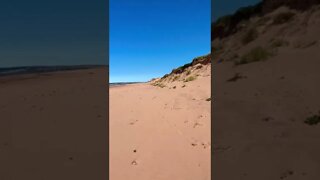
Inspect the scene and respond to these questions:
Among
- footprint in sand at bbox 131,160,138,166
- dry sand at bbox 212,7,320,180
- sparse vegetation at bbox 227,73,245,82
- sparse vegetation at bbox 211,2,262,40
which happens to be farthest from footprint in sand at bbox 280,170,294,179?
sparse vegetation at bbox 211,2,262,40

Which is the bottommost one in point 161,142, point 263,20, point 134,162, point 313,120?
point 134,162

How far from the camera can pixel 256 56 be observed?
37.8ft

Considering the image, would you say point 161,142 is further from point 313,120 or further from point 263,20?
point 263,20

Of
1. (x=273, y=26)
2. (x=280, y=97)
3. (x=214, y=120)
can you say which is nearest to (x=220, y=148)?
(x=214, y=120)

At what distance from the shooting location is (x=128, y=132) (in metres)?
5.57

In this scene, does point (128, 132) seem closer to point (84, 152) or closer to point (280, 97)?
point (84, 152)

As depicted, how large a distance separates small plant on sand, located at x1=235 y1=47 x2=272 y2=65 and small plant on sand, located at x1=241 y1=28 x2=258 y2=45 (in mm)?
2366

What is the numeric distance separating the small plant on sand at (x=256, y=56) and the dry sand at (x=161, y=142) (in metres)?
4.61

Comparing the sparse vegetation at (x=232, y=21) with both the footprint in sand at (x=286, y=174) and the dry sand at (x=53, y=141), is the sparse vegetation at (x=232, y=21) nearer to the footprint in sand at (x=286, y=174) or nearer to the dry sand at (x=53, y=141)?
the dry sand at (x=53, y=141)

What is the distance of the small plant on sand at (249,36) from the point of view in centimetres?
1467

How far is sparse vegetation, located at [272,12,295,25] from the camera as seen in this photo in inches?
532

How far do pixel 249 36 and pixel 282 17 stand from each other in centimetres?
192

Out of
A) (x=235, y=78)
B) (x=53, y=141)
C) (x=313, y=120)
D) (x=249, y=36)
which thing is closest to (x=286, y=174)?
(x=313, y=120)

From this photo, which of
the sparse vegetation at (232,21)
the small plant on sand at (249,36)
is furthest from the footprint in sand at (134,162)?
the sparse vegetation at (232,21)
